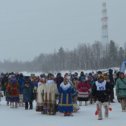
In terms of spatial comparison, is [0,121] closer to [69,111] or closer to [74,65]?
[69,111]

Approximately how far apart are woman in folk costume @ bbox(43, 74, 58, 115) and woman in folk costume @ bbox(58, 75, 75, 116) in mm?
391

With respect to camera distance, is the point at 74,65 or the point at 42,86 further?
the point at 74,65

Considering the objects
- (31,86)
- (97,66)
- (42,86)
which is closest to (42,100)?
(42,86)

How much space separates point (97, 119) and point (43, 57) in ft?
601

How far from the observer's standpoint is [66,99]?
18516 millimetres

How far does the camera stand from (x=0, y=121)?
16.9 m

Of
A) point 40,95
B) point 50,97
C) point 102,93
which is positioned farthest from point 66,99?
point 102,93

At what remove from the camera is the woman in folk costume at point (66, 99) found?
Answer: 18453 millimetres

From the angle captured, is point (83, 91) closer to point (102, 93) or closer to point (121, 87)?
point (121, 87)

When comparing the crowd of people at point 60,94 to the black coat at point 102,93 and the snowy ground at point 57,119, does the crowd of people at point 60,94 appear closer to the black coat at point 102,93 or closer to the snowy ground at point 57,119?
the black coat at point 102,93

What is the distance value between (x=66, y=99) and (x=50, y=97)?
33.8 inches

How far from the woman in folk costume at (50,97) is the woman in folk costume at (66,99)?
0.39 m

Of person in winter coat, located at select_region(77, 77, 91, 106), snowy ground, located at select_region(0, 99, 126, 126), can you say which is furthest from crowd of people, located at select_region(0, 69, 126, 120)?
person in winter coat, located at select_region(77, 77, 91, 106)

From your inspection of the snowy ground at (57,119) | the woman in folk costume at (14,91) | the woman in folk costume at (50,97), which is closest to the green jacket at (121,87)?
the snowy ground at (57,119)
